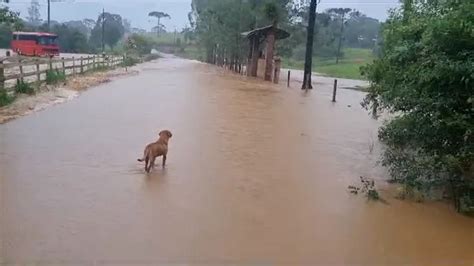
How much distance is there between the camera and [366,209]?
6.36m

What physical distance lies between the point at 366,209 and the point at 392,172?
1624 mm

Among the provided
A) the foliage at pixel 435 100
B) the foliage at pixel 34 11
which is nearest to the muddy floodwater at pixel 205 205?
the foliage at pixel 435 100

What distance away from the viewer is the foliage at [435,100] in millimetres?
6461

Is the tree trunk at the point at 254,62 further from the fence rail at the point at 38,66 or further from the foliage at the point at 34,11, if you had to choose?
the foliage at the point at 34,11

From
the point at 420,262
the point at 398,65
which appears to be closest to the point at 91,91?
the point at 398,65

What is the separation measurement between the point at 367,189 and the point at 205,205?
2.41m

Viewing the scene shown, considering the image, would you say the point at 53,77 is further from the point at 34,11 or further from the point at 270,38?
the point at 34,11

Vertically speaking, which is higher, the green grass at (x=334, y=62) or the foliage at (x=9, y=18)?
the foliage at (x=9, y=18)

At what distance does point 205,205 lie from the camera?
6.07 m

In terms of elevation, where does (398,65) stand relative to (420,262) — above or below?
above

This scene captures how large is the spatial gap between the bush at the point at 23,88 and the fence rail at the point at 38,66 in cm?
14

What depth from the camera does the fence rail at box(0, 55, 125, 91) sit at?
14859 millimetres

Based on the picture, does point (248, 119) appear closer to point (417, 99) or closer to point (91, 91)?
point (417, 99)

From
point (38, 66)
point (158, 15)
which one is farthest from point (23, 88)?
point (158, 15)
